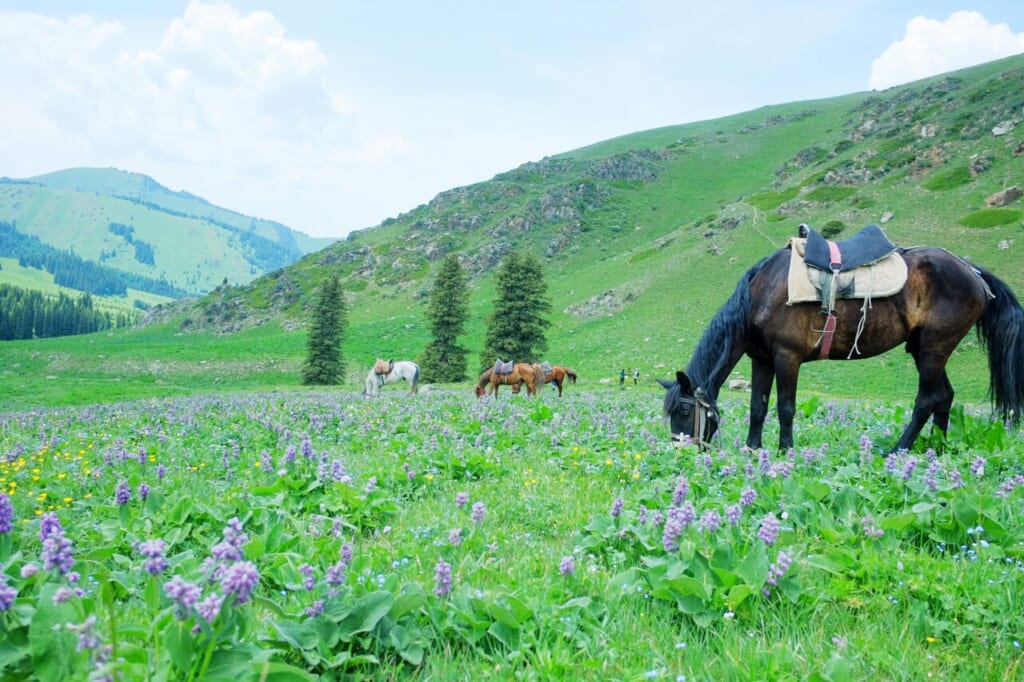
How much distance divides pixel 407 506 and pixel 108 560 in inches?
101

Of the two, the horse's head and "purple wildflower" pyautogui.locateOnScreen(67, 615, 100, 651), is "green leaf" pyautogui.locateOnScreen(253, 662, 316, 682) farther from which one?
the horse's head

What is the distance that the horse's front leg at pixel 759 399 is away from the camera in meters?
8.04

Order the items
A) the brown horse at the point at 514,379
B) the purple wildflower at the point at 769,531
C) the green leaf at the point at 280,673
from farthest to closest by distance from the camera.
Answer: the brown horse at the point at 514,379 → the purple wildflower at the point at 769,531 → the green leaf at the point at 280,673

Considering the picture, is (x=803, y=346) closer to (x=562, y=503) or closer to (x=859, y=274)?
(x=859, y=274)

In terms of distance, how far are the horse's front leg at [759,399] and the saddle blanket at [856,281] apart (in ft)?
4.12

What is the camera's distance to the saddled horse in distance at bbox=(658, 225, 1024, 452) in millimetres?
7762

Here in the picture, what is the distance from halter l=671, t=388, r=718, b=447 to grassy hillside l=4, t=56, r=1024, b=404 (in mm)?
25665

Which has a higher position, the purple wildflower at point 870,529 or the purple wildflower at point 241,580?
the purple wildflower at point 241,580

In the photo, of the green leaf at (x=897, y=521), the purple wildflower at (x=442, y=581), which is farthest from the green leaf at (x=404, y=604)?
the green leaf at (x=897, y=521)

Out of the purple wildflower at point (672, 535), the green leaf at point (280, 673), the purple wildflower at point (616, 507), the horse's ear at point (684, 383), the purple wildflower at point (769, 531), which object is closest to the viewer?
the green leaf at point (280, 673)

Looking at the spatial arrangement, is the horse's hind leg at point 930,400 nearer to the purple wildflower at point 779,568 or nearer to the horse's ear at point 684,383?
the horse's ear at point 684,383

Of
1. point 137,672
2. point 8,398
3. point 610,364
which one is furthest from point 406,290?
point 137,672

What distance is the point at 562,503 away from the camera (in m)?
5.83

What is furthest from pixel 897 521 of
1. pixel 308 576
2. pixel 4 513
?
pixel 4 513
